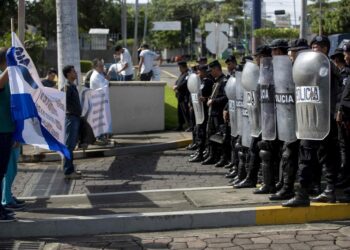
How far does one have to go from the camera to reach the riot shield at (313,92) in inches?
263

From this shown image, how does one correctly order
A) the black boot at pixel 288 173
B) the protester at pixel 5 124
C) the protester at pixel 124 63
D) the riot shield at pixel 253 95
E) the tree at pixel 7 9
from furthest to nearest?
the tree at pixel 7 9
the protester at pixel 124 63
the riot shield at pixel 253 95
the black boot at pixel 288 173
the protester at pixel 5 124

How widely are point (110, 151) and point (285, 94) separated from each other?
5581mm

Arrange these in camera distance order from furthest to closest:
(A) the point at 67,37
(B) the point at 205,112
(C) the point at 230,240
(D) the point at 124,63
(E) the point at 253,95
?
(D) the point at 124,63
(A) the point at 67,37
(B) the point at 205,112
(E) the point at 253,95
(C) the point at 230,240

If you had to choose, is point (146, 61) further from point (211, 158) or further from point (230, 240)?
point (230, 240)

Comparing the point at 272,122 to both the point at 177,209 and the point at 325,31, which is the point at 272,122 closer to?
the point at 177,209

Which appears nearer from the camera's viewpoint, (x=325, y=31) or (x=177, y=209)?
(x=177, y=209)

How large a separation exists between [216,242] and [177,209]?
1.02 metres

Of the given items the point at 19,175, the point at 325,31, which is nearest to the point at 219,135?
the point at 19,175

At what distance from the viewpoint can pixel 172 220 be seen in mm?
6824

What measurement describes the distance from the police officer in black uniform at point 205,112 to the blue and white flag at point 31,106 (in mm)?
3548

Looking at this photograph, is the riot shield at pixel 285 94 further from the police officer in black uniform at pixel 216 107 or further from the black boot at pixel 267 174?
the police officer in black uniform at pixel 216 107

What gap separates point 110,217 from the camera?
22.4 ft

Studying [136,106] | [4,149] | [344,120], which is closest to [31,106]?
[4,149]

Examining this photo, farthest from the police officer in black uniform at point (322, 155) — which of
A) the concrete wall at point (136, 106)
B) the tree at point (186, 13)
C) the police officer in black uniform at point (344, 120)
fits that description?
the tree at point (186, 13)
